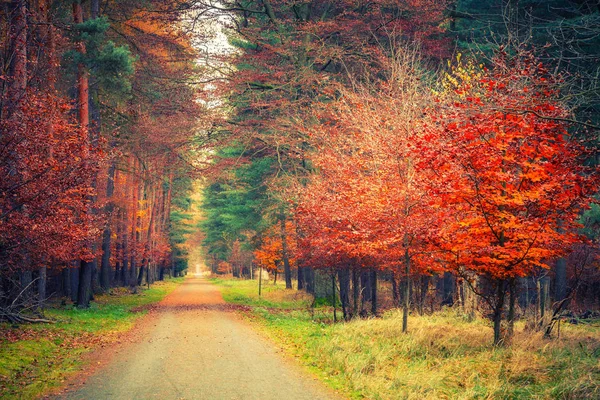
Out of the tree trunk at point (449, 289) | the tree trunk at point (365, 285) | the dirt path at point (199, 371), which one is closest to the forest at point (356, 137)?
the tree trunk at point (449, 289)

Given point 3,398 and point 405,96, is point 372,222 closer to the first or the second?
point 405,96

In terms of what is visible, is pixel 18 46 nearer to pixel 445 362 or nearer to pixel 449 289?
pixel 445 362

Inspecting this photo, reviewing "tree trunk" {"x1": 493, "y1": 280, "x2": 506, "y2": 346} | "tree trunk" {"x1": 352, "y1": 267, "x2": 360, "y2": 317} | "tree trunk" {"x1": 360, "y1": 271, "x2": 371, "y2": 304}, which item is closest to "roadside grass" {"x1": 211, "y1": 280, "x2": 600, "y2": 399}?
"tree trunk" {"x1": 493, "y1": 280, "x2": 506, "y2": 346}

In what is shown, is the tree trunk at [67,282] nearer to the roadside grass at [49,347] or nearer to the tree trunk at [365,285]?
the roadside grass at [49,347]

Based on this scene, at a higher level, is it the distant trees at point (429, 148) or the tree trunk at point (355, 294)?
the distant trees at point (429, 148)

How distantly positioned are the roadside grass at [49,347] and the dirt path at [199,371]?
75cm

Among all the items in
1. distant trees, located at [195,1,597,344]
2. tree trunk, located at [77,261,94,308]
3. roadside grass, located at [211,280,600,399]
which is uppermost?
distant trees, located at [195,1,597,344]

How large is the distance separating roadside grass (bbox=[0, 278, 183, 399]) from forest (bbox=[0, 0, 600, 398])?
0.30 metres

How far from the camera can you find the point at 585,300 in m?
25.3

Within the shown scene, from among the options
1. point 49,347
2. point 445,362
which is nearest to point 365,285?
point 445,362

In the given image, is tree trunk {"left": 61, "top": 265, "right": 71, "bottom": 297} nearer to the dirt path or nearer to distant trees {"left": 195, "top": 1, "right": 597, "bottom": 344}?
distant trees {"left": 195, "top": 1, "right": 597, "bottom": 344}

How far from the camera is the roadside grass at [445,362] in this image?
6.73 meters

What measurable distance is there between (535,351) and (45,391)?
28.2 ft

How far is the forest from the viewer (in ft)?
27.1
